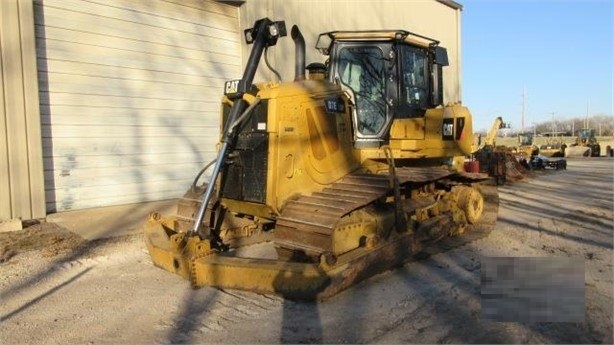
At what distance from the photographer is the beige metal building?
25.7ft

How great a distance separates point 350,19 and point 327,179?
1016 centimetres

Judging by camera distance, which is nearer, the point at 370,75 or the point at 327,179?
the point at 327,179

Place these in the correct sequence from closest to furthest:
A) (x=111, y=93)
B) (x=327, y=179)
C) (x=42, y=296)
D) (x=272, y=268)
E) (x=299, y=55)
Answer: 1. (x=272, y=268)
2. (x=42, y=296)
3. (x=327, y=179)
4. (x=299, y=55)
5. (x=111, y=93)

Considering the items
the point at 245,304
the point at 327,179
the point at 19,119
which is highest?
the point at 19,119

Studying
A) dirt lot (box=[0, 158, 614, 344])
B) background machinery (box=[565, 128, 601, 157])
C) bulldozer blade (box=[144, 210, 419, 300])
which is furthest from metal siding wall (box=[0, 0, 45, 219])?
background machinery (box=[565, 128, 601, 157])

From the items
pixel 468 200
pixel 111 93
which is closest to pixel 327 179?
pixel 468 200

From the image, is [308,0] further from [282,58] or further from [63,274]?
[63,274]

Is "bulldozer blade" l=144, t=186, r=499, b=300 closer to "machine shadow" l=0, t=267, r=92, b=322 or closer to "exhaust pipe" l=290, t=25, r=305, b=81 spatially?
"machine shadow" l=0, t=267, r=92, b=322

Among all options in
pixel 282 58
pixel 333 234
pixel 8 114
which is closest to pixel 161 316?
pixel 333 234

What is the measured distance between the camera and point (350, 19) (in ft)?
48.4

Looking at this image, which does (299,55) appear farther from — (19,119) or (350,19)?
(350,19)

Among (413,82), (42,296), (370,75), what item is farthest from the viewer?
(413,82)

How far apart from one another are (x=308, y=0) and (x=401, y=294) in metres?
9.98

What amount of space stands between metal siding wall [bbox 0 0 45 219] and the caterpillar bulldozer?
321 centimetres
